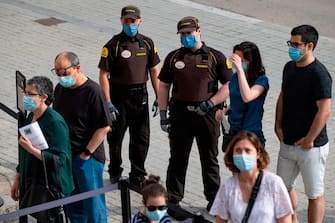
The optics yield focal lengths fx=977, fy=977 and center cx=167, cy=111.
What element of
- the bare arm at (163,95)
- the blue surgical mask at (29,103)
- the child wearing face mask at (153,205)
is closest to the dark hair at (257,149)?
the child wearing face mask at (153,205)

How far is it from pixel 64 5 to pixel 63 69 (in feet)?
28.5

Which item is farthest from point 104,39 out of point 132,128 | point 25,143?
point 25,143

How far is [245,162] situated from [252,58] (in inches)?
73.3

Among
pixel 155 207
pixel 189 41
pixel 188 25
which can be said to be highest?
pixel 188 25

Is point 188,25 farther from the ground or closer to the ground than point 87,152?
farther from the ground

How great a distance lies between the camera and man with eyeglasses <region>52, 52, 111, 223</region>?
27.6ft

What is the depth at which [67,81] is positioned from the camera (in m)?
8.39

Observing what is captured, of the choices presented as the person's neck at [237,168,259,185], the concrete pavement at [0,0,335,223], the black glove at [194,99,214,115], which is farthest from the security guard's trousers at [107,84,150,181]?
the person's neck at [237,168,259,185]

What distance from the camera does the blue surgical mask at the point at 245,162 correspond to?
22.2 feet

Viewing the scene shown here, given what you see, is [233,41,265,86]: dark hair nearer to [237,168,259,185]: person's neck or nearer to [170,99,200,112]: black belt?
[170,99,200,112]: black belt

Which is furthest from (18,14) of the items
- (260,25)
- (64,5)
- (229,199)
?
(229,199)

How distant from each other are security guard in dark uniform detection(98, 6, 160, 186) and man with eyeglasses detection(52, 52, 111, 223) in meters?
1.06

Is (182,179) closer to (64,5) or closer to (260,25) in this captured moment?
(260,25)

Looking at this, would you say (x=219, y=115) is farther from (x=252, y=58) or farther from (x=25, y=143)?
(x=25, y=143)
